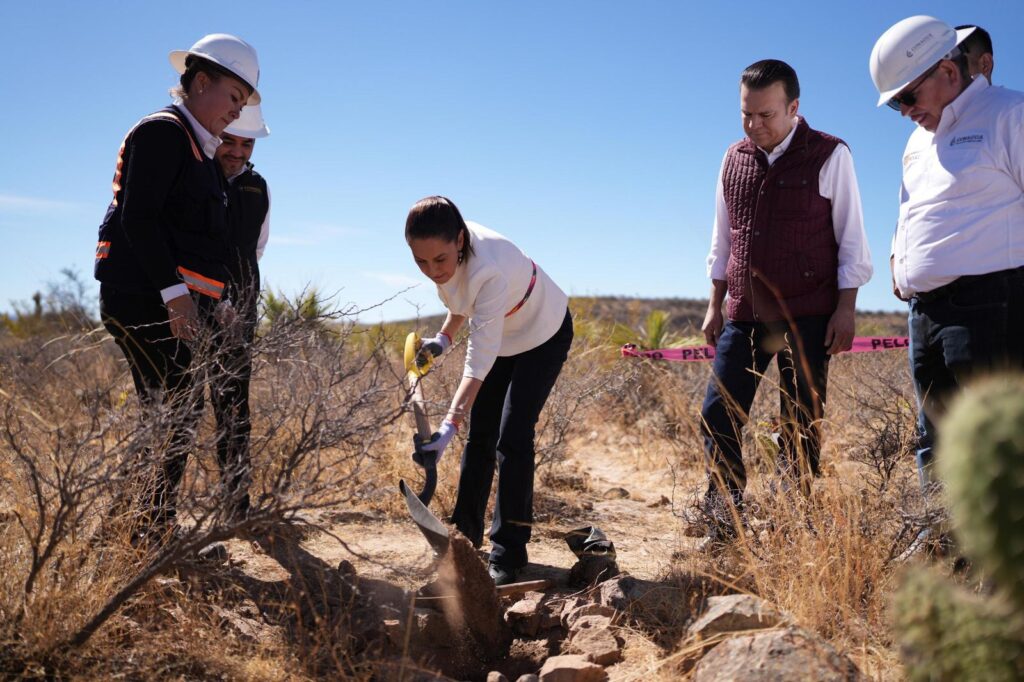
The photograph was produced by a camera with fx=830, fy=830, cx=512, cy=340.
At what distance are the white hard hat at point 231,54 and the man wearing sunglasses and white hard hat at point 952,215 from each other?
8.10ft

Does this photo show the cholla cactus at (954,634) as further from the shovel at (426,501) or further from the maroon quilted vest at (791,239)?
the maroon quilted vest at (791,239)

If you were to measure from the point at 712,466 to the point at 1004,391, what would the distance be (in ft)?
6.69

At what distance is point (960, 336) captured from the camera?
121 inches

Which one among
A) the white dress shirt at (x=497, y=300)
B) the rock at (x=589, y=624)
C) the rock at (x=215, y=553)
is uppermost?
the white dress shirt at (x=497, y=300)

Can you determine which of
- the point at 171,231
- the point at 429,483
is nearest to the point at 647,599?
the point at 429,483

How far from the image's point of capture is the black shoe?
3570 millimetres

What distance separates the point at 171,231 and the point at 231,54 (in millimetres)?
731

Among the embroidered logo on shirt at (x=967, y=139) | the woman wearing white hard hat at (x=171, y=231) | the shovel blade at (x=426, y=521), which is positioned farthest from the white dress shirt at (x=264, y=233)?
the embroidered logo on shirt at (x=967, y=139)

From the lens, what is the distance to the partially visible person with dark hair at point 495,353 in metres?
3.33

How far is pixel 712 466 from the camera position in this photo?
3367 mm

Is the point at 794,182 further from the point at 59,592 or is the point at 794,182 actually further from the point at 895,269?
the point at 59,592

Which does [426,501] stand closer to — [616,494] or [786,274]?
[786,274]

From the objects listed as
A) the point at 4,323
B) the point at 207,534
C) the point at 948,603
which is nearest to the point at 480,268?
the point at 207,534

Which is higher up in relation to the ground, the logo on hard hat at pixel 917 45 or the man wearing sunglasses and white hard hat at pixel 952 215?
the logo on hard hat at pixel 917 45
